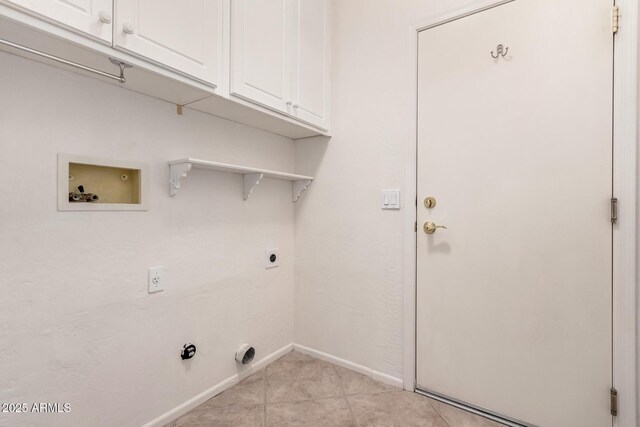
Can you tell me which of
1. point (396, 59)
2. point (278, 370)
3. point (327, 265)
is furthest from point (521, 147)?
point (278, 370)

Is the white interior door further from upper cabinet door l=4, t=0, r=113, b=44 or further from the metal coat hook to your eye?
upper cabinet door l=4, t=0, r=113, b=44

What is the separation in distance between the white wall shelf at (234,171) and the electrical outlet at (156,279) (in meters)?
0.37

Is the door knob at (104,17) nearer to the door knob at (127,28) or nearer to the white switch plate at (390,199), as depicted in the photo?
the door knob at (127,28)

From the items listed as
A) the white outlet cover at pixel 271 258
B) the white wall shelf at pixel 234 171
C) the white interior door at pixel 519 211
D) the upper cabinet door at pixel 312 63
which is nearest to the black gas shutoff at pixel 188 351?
the white outlet cover at pixel 271 258

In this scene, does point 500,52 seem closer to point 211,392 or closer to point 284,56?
point 284,56

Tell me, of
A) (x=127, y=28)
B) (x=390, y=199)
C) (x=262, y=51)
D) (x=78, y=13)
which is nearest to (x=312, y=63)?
(x=262, y=51)

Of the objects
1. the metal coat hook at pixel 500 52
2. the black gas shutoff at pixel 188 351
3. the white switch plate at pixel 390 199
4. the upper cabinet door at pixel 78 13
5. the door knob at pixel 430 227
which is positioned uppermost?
the metal coat hook at pixel 500 52

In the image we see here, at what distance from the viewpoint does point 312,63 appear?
1879 mm

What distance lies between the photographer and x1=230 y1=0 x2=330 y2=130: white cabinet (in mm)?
1455

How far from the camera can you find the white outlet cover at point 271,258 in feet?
6.70

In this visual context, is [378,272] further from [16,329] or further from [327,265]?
[16,329]

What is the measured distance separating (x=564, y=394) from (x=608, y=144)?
1119 millimetres

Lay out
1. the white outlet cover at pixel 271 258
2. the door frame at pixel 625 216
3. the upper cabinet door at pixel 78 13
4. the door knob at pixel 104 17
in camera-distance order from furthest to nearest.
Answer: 1. the white outlet cover at pixel 271 258
2. the door frame at pixel 625 216
3. the door knob at pixel 104 17
4. the upper cabinet door at pixel 78 13

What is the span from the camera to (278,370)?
1.98m
